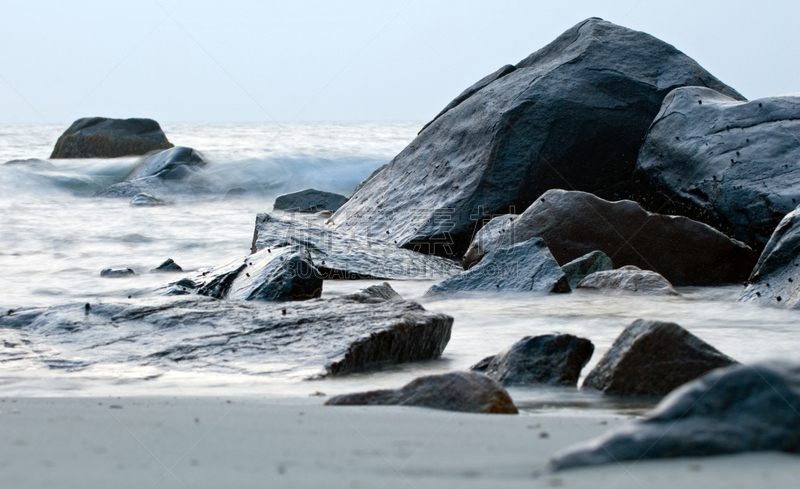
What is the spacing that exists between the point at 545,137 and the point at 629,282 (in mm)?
2395

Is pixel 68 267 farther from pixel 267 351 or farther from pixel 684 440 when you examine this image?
pixel 684 440

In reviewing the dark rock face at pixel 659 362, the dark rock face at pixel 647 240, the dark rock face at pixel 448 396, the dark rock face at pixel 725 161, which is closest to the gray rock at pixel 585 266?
the dark rock face at pixel 647 240

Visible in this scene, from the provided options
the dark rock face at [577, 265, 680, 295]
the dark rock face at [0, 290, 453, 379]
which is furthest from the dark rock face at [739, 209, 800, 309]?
the dark rock face at [0, 290, 453, 379]

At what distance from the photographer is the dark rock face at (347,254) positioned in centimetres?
554

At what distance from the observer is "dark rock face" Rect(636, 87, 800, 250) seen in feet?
17.7

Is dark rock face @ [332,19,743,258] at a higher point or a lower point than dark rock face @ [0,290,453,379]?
higher

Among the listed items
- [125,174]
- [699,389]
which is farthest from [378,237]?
[125,174]

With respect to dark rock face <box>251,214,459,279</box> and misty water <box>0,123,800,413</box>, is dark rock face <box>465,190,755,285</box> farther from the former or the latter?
dark rock face <box>251,214,459,279</box>

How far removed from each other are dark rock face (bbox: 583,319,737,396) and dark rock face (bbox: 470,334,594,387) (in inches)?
6.1

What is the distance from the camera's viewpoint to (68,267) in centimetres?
676

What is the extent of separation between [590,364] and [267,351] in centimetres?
125

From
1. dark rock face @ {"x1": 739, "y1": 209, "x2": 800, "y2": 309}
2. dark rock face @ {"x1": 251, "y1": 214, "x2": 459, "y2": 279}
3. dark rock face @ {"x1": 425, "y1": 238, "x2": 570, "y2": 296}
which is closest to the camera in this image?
dark rock face @ {"x1": 739, "y1": 209, "x2": 800, "y2": 309}

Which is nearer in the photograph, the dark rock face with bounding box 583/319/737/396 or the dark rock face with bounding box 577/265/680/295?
the dark rock face with bounding box 583/319/737/396

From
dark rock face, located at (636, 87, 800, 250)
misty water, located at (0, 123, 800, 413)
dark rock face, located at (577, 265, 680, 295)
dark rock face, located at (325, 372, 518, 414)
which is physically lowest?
misty water, located at (0, 123, 800, 413)
